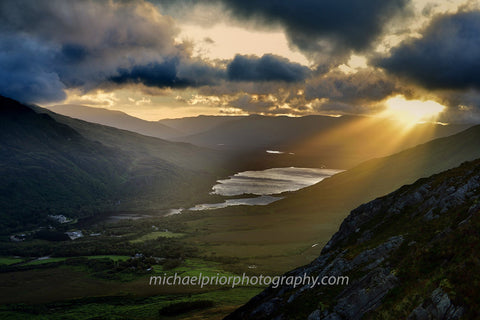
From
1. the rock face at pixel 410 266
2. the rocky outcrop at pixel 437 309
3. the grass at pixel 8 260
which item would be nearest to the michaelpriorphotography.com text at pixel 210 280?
the rock face at pixel 410 266

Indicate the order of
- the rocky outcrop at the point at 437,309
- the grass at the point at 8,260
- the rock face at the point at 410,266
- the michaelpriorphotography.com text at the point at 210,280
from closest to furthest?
the rocky outcrop at the point at 437,309 → the rock face at the point at 410,266 → the michaelpriorphotography.com text at the point at 210,280 → the grass at the point at 8,260

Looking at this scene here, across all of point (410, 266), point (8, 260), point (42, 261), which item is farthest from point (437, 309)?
point (8, 260)

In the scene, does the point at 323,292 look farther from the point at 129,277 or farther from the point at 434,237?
the point at 129,277

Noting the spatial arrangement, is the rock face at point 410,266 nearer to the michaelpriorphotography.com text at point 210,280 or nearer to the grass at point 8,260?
the michaelpriorphotography.com text at point 210,280

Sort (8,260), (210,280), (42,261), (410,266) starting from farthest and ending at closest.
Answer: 1. (8,260)
2. (42,261)
3. (210,280)
4. (410,266)

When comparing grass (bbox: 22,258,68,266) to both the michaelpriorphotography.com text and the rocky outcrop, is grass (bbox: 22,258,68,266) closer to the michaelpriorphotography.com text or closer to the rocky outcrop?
the michaelpriorphotography.com text

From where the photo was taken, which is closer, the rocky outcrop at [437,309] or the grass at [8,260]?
the rocky outcrop at [437,309]

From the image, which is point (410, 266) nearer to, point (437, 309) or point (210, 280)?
point (437, 309)

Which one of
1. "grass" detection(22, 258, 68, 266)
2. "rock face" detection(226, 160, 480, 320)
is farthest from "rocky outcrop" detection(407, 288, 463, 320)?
"grass" detection(22, 258, 68, 266)
